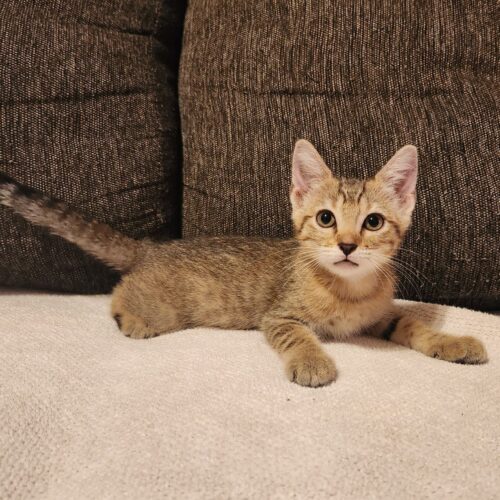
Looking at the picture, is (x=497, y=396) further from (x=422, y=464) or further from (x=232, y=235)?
(x=232, y=235)

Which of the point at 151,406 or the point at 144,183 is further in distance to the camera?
the point at 144,183

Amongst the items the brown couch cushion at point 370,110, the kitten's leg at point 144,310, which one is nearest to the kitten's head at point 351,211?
the brown couch cushion at point 370,110

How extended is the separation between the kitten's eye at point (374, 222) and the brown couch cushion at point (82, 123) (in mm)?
637

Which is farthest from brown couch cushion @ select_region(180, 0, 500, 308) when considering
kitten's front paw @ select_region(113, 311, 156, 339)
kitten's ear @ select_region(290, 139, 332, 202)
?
kitten's front paw @ select_region(113, 311, 156, 339)

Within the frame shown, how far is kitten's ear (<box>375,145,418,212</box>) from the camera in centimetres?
102

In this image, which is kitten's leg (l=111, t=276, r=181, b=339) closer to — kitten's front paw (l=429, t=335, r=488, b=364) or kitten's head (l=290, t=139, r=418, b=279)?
kitten's head (l=290, t=139, r=418, b=279)

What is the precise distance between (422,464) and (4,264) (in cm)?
115

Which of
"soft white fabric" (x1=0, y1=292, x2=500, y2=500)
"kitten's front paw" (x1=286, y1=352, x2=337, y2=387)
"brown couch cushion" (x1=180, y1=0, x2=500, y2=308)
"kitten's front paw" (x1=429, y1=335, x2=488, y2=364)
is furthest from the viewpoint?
"brown couch cushion" (x1=180, y1=0, x2=500, y2=308)

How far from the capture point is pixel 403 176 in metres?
1.05

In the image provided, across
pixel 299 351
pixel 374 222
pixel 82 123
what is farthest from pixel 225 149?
pixel 299 351

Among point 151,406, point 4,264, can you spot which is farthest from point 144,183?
point 151,406

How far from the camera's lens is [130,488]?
23.4 inches

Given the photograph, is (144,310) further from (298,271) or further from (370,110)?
(370,110)

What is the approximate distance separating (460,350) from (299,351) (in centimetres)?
34
